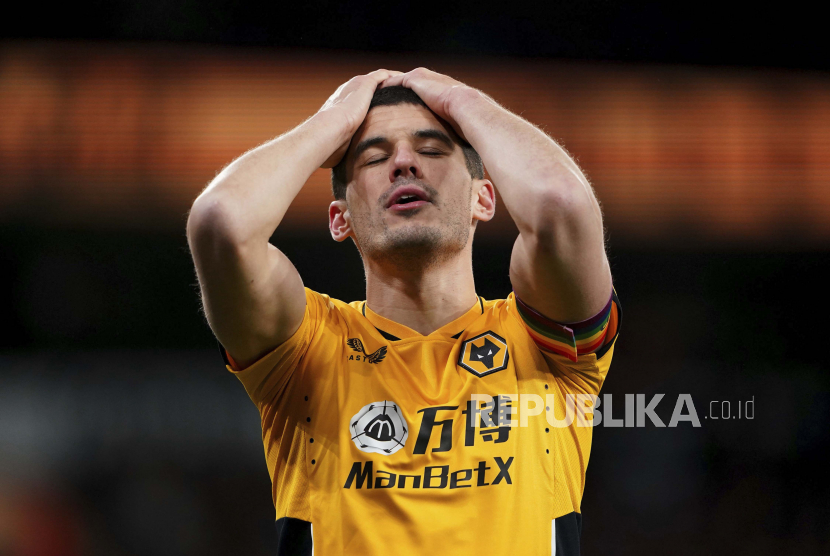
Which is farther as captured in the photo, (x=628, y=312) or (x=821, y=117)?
(x=821, y=117)

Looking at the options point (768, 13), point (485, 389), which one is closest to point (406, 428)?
point (485, 389)

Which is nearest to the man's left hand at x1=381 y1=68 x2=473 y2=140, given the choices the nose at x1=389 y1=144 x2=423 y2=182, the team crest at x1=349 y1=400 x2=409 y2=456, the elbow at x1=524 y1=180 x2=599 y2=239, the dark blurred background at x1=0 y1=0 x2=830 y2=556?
the nose at x1=389 y1=144 x2=423 y2=182

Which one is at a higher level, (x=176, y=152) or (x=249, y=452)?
(x=176, y=152)

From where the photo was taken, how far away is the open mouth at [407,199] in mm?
1817

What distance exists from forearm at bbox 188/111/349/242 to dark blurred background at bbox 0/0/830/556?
2.35 meters

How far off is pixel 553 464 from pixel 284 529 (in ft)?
2.19

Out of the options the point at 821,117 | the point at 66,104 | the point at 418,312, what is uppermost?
the point at 821,117

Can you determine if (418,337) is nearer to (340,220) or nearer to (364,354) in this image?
(364,354)

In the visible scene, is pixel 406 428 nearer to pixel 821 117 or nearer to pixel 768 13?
pixel 768 13

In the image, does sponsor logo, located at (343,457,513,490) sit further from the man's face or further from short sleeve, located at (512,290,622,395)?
the man's face

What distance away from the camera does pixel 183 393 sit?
3943 millimetres

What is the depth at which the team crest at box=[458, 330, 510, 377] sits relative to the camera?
1712 millimetres

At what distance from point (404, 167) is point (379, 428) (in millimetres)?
715

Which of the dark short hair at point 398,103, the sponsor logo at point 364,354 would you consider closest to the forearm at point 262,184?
the dark short hair at point 398,103
